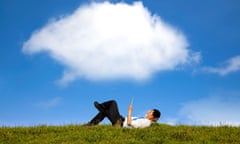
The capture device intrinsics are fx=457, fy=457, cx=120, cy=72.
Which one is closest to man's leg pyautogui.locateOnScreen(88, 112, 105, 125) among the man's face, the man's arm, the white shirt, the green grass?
the green grass

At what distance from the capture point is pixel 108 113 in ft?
67.8

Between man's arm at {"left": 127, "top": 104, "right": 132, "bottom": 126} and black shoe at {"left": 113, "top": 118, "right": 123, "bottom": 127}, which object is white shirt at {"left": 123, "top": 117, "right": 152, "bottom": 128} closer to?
man's arm at {"left": 127, "top": 104, "right": 132, "bottom": 126}

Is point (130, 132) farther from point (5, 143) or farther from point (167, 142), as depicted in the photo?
point (5, 143)

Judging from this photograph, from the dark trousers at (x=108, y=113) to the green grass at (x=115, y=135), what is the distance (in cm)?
44

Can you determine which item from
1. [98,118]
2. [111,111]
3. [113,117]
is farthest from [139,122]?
[98,118]

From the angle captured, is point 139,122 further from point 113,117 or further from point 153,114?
point 113,117

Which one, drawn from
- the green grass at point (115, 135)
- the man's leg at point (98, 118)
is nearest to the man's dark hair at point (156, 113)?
the green grass at point (115, 135)

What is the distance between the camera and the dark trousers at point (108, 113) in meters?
20.7

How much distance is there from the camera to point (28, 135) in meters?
19.8

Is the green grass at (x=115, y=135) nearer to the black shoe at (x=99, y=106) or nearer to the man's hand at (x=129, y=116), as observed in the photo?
the man's hand at (x=129, y=116)

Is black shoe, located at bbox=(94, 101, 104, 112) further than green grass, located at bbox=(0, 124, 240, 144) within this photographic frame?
Yes

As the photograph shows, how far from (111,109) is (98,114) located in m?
0.68

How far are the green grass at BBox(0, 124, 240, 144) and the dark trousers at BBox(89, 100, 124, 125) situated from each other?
0.44 m

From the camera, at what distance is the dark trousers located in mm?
20672
